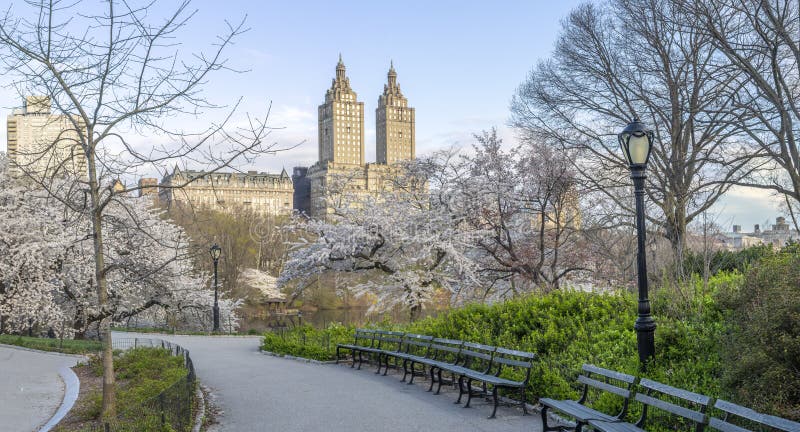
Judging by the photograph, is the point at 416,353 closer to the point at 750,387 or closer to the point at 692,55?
the point at 750,387

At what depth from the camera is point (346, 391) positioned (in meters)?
12.2

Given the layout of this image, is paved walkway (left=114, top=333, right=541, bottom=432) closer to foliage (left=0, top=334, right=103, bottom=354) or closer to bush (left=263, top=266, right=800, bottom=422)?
bush (left=263, top=266, right=800, bottom=422)

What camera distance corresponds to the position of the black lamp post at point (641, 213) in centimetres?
881

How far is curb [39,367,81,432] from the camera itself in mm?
11455

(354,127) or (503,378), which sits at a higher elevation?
(354,127)

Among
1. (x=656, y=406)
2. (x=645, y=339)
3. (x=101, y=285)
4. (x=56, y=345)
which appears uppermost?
(x=101, y=285)

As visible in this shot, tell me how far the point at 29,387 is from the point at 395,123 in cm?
15732

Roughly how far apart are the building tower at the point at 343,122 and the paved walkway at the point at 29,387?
513 feet

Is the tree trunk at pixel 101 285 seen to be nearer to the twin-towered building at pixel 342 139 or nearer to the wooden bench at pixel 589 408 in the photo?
the wooden bench at pixel 589 408

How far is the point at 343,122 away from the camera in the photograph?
178750mm

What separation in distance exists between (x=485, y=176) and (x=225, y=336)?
1197 cm

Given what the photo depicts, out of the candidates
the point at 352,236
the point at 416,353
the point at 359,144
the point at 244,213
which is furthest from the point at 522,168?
the point at 359,144

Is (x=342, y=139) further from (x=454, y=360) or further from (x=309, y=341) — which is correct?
(x=454, y=360)

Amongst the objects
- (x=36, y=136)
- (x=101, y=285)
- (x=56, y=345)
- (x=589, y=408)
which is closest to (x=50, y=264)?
(x=56, y=345)
